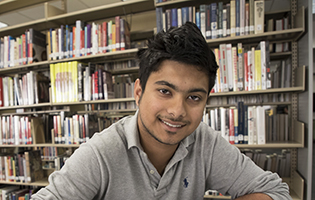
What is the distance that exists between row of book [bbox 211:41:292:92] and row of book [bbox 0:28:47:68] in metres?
2.08

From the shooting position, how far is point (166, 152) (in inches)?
35.5

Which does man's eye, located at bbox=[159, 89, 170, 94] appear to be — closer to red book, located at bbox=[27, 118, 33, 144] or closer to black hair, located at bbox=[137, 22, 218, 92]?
black hair, located at bbox=[137, 22, 218, 92]

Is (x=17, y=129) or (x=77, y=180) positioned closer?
(x=77, y=180)

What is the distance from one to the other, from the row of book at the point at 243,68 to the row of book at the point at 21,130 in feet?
6.70

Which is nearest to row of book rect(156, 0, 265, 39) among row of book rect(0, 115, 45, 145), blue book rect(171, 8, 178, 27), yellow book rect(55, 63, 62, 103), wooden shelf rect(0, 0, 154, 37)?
blue book rect(171, 8, 178, 27)

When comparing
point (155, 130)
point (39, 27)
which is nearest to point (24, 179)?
point (39, 27)

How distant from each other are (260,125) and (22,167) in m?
2.62

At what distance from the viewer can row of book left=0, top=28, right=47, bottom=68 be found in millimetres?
2236

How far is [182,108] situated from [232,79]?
3.80 feet

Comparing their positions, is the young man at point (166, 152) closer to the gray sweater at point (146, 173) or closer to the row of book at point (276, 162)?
the gray sweater at point (146, 173)

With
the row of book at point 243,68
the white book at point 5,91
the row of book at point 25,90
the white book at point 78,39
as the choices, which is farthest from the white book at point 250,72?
the white book at point 5,91

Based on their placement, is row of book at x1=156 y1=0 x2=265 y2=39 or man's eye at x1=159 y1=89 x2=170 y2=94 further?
row of book at x1=156 y1=0 x2=265 y2=39

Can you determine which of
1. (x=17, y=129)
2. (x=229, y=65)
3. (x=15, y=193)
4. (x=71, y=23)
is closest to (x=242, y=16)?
(x=229, y=65)

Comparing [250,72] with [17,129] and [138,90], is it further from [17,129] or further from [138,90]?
[17,129]
